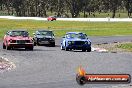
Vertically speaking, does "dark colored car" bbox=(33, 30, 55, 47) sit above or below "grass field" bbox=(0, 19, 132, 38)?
above

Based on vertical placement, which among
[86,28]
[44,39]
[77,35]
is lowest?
[86,28]

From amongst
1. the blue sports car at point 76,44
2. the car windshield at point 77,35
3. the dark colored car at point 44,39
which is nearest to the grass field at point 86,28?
the dark colored car at point 44,39

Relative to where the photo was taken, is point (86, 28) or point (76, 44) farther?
point (86, 28)

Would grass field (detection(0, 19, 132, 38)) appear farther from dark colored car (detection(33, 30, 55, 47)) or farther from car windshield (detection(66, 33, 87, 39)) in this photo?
car windshield (detection(66, 33, 87, 39))

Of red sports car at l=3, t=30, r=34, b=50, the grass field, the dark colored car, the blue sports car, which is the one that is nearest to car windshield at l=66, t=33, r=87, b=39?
the blue sports car

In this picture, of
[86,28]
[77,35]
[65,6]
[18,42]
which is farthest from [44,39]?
[65,6]

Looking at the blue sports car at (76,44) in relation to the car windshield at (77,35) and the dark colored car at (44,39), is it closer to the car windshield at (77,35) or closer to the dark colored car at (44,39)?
the car windshield at (77,35)

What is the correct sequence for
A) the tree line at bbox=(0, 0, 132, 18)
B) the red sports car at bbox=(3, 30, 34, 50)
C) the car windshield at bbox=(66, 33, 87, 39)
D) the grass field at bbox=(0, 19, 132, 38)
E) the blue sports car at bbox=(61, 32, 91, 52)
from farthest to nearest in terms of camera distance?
the tree line at bbox=(0, 0, 132, 18), the grass field at bbox=(0, 19, 132, 38), the car windshield at bbox=(66, 33, 87, 39), the red sports car at bbox=(3, 30, 34, 50), the blue sports car at bbox=(61, 32, 91, 52)

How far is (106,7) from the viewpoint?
17425 cm

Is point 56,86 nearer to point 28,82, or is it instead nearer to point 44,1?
point 28,82

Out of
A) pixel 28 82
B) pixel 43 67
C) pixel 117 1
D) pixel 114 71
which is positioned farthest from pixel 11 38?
pixel 117 1

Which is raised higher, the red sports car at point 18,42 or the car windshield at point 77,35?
the car windshield at point 77,35

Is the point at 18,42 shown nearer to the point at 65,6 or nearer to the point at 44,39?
the point at 44,39

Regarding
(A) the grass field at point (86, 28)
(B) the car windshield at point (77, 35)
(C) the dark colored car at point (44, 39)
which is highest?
(B) the car windshield at point (77, 35)
